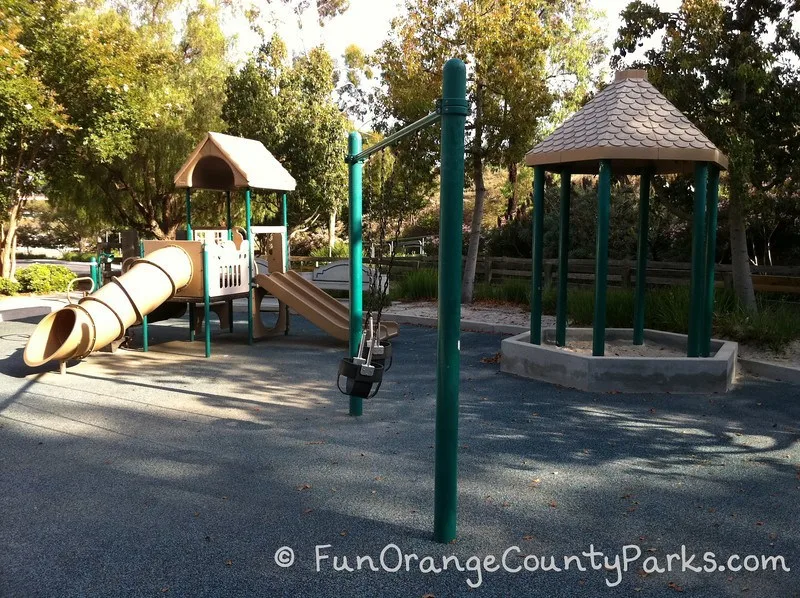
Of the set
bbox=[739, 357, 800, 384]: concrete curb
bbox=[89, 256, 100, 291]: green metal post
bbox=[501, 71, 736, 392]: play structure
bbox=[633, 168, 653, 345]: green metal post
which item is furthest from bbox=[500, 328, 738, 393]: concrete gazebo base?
bbox=[89, 256, 100, 291]: green metal post

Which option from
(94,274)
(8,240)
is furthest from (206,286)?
(8,240)

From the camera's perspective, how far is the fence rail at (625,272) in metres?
12.4

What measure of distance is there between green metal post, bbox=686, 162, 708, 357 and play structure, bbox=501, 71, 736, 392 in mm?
11

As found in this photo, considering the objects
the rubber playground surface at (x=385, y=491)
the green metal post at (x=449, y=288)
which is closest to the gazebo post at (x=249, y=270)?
the rubber playground surface at (x=385, y=491)

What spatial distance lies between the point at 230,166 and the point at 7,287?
9.51m

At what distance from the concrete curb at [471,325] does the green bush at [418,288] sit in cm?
215

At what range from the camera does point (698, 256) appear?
7941 millimetres

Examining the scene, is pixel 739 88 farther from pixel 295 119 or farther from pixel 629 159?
pixel 295 119

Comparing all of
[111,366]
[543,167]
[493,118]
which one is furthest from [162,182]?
[543,167]

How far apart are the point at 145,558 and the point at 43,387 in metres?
4.99

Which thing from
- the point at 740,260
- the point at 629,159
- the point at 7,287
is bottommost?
the point at 7,287

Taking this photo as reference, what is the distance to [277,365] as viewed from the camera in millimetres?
9289

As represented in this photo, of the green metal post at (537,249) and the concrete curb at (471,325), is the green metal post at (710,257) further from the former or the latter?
the concrete curb at (471,325)

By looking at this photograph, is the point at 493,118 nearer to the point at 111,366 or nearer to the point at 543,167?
the point at 543,167
